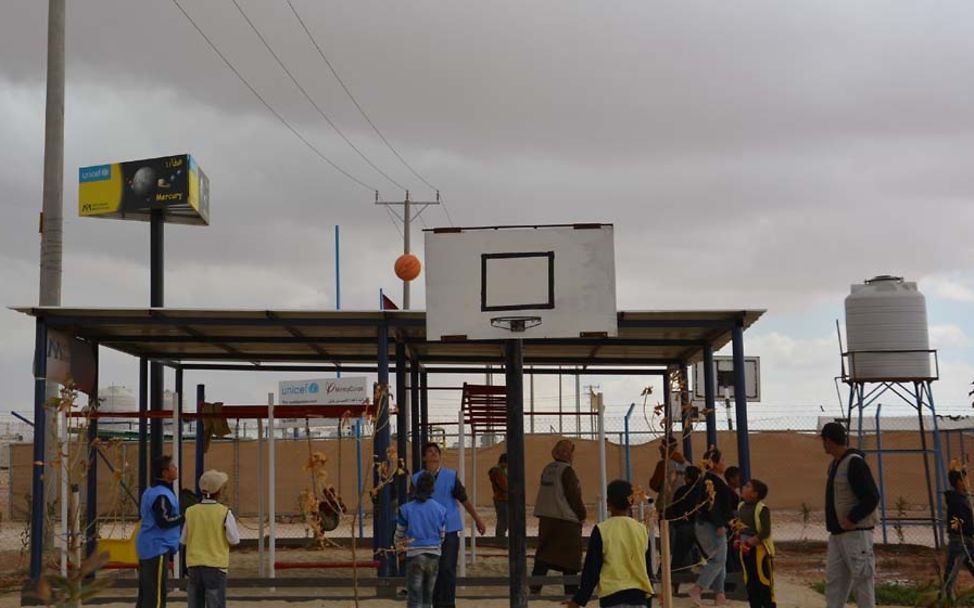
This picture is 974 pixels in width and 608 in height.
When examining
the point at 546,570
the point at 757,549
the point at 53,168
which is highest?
the point at 53,168

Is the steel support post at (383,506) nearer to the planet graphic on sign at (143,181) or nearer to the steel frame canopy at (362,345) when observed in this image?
the steel frame canopy at (362,345)

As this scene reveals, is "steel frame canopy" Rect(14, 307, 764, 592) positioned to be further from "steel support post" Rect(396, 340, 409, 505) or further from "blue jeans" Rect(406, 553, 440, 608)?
"blue jeans" Rect(406, 553, 440, 608)

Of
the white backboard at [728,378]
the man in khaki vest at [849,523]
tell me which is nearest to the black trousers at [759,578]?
the man in khaki vest at [849,523]

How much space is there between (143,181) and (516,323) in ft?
71.2

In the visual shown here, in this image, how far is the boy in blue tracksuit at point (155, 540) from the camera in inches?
412

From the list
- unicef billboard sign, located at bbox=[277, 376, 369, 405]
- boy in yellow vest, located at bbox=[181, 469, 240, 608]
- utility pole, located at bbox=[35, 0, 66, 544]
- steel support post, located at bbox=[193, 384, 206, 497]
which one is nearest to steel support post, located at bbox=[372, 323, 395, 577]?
steel support post, located at bbox=[193, 384, 206, 497]

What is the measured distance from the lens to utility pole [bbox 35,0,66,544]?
18.3 meters

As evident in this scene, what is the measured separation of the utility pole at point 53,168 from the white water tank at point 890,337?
12.6 meters

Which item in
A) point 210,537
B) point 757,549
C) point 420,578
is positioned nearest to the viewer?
point 210,537

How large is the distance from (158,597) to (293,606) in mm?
3497

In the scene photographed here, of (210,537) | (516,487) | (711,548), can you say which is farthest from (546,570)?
(516,487)

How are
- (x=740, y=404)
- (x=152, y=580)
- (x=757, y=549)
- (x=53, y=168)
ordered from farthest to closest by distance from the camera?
(x=53, y=168) → (x=740, y=404) → (x=757, y=549) → (x=152, y=580)

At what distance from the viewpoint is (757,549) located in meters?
11.5

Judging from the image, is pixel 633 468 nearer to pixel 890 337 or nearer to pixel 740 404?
pixel 890 337
